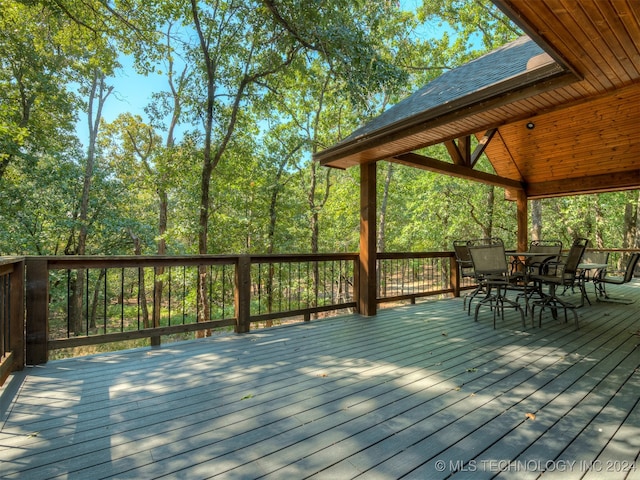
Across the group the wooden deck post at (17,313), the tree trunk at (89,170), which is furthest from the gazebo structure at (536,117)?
the tree trunk at (89,170)

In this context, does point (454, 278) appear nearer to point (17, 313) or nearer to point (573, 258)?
point (573, 258)

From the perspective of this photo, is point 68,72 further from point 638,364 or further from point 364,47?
point 638,364

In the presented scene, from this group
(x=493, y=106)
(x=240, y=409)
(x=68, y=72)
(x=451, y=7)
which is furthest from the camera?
(x=451, y=7)

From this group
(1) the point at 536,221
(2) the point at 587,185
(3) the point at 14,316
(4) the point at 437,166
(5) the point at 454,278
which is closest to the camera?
(3) the point at 14,316

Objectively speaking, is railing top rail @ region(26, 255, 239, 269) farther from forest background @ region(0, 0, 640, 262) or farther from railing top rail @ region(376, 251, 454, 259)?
forest background @ region(0, 0, 640, 262)

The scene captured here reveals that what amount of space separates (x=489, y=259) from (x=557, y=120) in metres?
3.39

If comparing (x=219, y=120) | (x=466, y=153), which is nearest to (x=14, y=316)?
(x=466, y=153)

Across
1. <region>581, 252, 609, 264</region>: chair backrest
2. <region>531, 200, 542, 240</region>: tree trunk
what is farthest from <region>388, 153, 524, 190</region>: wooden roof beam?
<region>531, 200, 542, 240</region>: tree trunk

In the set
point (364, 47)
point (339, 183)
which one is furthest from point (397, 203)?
point (364, 47)

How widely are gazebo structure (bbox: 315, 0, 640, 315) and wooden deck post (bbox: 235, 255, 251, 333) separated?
1.90 metres

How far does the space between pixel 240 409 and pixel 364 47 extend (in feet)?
17.7

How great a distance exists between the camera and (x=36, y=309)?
2.83 metres

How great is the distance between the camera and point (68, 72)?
397 inches

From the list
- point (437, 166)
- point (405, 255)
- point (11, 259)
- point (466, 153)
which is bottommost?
point (405, 255)
